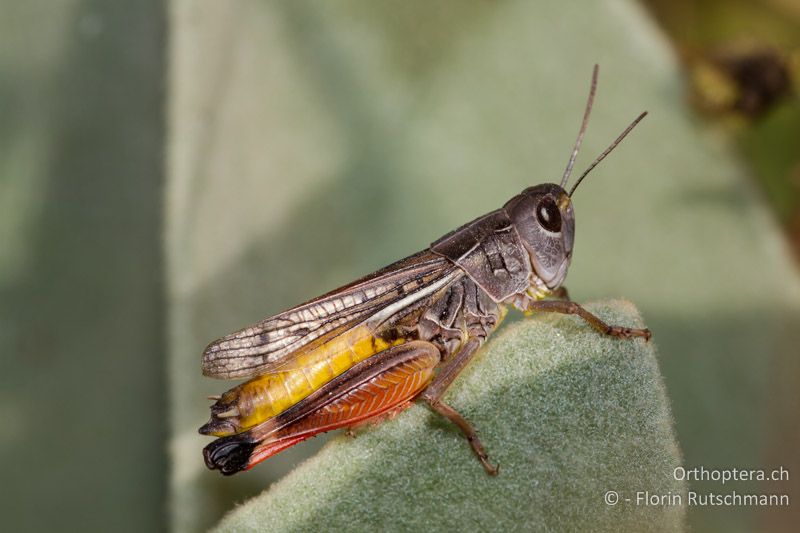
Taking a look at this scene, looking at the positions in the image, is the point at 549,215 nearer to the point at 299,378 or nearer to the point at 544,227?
the point at 544,227

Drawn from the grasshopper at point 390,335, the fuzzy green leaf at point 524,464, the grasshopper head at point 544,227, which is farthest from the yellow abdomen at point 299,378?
the grasshopper head at point 544,227

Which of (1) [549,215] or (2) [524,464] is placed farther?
(1) [549,215]

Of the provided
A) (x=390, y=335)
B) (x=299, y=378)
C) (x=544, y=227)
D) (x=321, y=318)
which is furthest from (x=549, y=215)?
(x=299, y=378)

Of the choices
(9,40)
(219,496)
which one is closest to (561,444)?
(219,496)

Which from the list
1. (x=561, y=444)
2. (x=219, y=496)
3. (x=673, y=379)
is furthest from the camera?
(x=673, y=379)

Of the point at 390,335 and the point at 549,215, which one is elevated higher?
the point at 549,215

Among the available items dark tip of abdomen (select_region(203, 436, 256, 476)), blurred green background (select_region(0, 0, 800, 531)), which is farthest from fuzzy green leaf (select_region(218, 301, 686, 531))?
blurred green background (select_region(0, 0, 800, 531))

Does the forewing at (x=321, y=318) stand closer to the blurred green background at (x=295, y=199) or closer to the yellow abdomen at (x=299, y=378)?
the yellow abdomen at (x=299, y=378)

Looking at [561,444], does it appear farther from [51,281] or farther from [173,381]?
[51,281]
